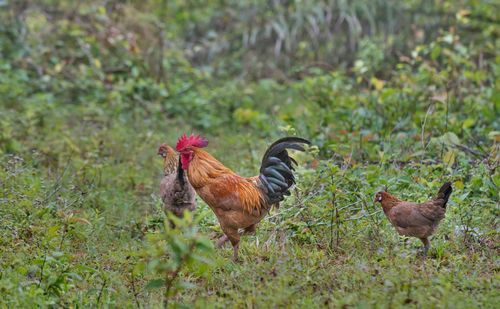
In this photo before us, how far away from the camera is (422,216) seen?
5574 mm

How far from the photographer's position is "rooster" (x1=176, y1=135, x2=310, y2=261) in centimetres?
589

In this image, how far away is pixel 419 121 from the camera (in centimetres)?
862

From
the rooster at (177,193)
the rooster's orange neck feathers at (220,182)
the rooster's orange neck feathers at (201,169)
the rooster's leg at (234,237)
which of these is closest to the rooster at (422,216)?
the rooster's orange neck feathers at (220,182)

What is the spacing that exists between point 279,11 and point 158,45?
103 inches

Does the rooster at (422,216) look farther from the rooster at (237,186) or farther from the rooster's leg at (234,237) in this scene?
the rooster's leg at (234,237)

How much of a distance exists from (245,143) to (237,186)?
348cm

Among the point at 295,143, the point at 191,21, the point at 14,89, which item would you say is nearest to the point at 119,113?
the point at 14,89

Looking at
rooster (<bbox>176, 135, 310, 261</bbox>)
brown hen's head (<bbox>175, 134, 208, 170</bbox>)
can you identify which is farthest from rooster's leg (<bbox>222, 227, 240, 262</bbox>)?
brown hen's head (<bbox>175, 134, 208, 170</bbox>)

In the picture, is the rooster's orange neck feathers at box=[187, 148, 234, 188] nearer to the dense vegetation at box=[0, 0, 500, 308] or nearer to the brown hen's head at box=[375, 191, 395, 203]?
the dense vegetation at box=[0, 0, 500, 308]

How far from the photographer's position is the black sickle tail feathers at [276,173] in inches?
234

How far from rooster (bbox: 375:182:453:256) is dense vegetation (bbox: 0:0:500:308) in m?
0.19

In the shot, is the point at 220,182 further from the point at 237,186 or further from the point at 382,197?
the point at 382,197

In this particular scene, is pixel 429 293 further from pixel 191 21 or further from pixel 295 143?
pixel 191 21

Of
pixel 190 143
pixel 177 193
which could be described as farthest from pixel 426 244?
pixel 177 193
